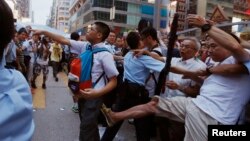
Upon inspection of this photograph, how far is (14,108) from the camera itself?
1.54 m

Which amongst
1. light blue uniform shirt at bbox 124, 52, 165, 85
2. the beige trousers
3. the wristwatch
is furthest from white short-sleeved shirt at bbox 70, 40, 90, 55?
the wristwatch

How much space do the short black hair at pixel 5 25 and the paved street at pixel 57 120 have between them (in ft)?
14.6

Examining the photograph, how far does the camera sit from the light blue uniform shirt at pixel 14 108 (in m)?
1.52

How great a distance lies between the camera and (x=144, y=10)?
8544 centimetres

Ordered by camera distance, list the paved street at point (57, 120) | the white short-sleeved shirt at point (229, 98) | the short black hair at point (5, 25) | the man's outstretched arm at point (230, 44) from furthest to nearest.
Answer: the paved street at point (57, 120) → the white short-sleeved shirt at point (229, 98) → the man's outstretched arm at point (230, 44) → the short black hair at point (5, 25)

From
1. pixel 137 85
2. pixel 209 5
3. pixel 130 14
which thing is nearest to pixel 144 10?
pixel 130 14

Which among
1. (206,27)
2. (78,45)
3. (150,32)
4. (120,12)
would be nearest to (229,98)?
(206,27)

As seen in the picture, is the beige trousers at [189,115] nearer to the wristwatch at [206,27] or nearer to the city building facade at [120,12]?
the wristwatch at [206,27]

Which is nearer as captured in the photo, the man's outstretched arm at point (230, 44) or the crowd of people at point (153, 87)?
the crowd of people at point (153, 87)

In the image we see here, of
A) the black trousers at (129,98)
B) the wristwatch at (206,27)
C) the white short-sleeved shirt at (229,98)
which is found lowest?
the black trousers at (129,98)

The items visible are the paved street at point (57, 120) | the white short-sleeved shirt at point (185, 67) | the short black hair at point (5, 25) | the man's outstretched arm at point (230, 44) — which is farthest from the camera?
the paved street at point (57, 120)

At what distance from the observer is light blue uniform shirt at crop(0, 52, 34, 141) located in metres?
1.52

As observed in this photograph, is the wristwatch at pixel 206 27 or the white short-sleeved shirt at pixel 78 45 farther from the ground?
the wristwatch at pixel 206 27

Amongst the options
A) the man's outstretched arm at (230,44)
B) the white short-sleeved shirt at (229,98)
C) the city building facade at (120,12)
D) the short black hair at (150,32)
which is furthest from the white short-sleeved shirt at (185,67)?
the city building facade at (120,12)
